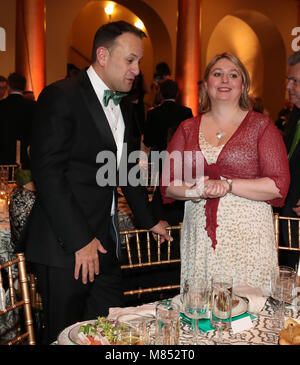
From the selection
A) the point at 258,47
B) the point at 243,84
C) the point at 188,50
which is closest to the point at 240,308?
the point at 243,84

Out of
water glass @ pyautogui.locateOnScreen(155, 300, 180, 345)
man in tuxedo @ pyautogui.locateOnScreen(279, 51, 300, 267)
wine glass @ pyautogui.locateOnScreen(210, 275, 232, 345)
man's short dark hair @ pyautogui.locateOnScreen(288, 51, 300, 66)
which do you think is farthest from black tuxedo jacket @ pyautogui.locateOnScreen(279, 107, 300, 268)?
water glass @ pyautogui.locateOnScreen(155, 300, 180, 345)

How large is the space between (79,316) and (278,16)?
429 inches

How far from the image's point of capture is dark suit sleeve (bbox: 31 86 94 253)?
5.97 feet

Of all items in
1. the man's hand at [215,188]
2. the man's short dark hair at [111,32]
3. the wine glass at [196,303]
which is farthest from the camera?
the man's hand at [215,188]

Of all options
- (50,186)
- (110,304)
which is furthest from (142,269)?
(50,186)

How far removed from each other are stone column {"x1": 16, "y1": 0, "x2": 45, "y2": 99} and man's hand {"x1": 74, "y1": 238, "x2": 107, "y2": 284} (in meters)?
5.94

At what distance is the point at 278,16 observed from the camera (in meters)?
11.3

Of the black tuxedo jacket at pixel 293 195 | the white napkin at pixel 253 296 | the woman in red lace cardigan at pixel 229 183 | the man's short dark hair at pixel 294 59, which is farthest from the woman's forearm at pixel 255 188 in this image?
the man's short dark hair at pixel 294 59

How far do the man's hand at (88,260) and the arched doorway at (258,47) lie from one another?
1006 centimetres

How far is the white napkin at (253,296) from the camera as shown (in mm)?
1582

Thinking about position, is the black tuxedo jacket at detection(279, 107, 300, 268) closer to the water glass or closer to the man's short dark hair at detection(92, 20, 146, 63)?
the man's short dark hair at detection(92, 20, 146, 63)

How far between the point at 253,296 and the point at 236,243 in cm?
55

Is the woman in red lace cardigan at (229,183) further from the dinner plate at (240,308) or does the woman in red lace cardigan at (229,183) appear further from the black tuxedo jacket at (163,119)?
the black tuxedo jacket at (163,119)
